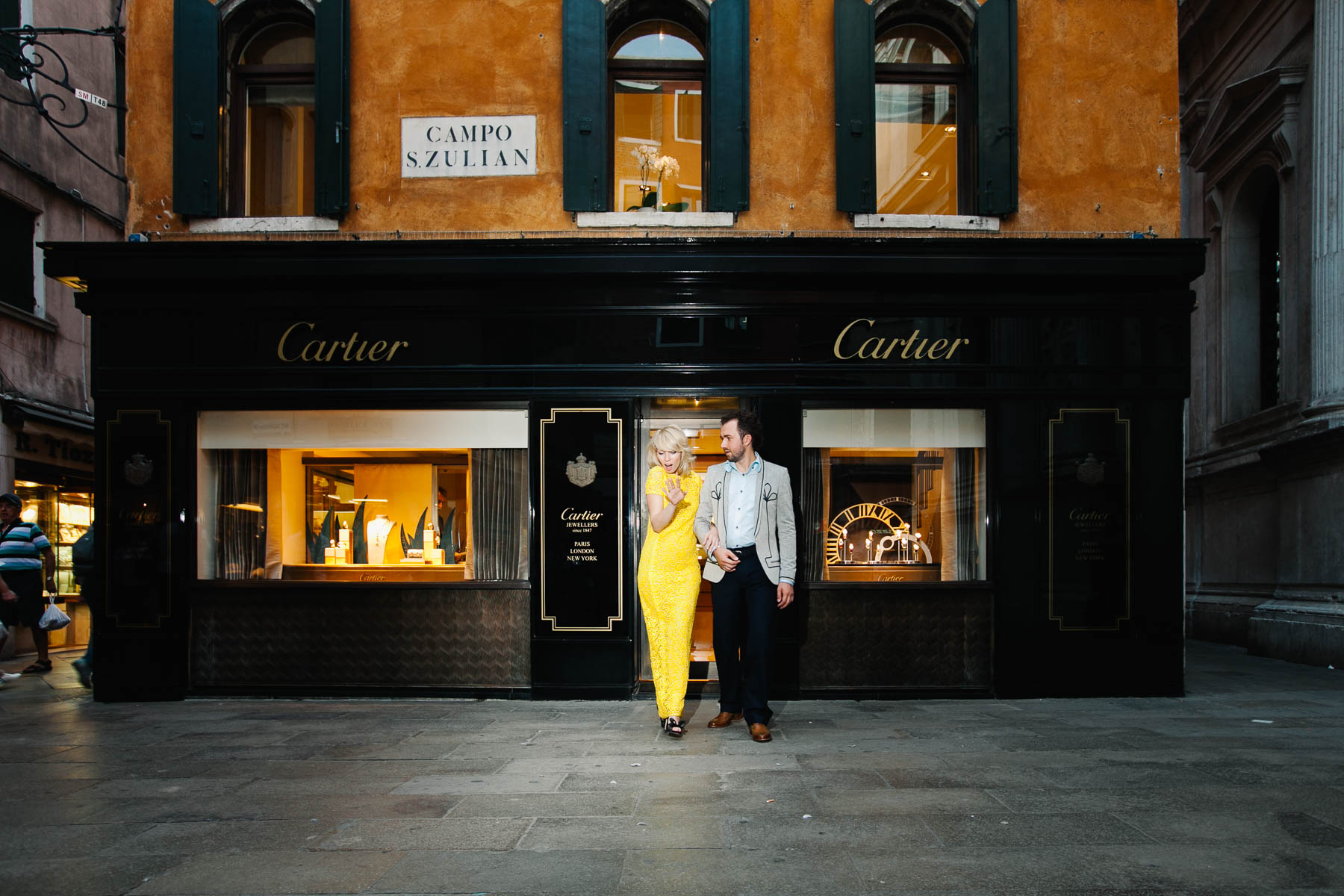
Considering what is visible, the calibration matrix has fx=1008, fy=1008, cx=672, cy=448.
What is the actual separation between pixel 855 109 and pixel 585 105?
2250 mm

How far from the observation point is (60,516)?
45.3 ft

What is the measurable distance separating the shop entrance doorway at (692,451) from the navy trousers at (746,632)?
137 centimetres

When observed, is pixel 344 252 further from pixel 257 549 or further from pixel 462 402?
pixel 257 549

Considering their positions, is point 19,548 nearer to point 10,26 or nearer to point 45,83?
point 10,26

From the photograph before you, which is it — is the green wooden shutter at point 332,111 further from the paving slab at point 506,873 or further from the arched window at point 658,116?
the paving slab at point 506,873

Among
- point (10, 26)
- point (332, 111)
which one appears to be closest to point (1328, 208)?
point (332, 111)

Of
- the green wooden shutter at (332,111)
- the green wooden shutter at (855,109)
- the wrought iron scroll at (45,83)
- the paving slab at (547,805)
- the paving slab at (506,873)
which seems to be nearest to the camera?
the paving slab at (506,873)

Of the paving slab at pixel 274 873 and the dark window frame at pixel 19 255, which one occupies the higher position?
the dark window frame at pixel 19 255

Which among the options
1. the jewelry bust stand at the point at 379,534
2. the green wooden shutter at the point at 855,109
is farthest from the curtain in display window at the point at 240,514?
the green wooden shutter at the point at 855,109

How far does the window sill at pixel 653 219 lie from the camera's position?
8.37 metres

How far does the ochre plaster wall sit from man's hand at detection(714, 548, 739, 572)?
10.1 feet

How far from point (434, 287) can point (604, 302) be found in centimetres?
140

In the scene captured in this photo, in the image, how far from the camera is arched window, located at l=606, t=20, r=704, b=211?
8656 millimetres

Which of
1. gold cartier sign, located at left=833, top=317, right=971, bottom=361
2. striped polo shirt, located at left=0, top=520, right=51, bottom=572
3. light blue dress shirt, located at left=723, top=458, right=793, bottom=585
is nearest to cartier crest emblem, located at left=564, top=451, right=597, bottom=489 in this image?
light blue dress shirt, located at left=723, top=458, right=793, bottom=585
